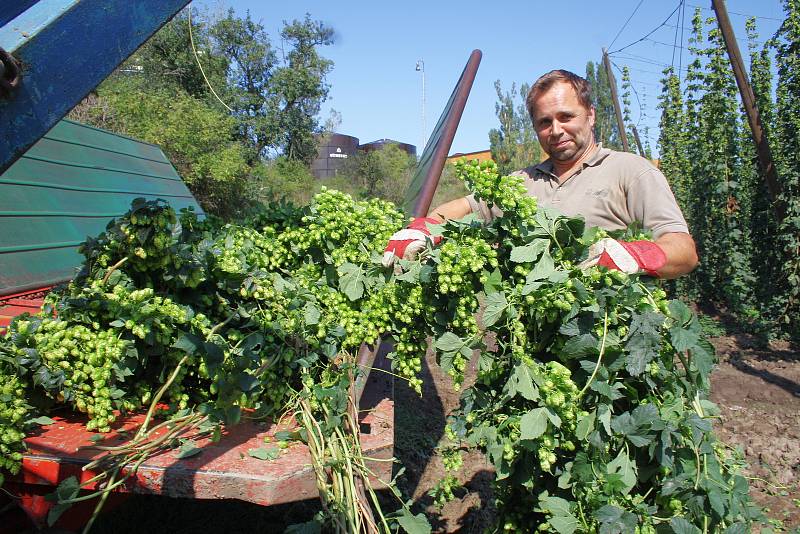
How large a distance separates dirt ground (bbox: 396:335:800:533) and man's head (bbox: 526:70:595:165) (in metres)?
1.68

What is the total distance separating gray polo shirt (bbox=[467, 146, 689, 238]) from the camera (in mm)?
2295

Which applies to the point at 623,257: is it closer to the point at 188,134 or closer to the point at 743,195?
the point at 743,195

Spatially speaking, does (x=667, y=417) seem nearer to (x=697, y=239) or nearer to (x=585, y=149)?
(x=585, y=149)

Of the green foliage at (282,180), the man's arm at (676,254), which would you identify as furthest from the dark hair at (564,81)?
the green foliage at (282,180)

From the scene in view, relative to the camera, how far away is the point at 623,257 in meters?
1.72

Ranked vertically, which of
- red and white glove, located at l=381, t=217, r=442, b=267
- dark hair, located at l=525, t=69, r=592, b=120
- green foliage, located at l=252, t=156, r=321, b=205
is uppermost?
green foliage, located at l=252, t=156, r=321, b=205

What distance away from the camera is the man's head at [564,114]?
2.59m

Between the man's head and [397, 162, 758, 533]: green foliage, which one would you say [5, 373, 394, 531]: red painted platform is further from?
the man's head

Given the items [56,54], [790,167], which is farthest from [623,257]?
[790,167]

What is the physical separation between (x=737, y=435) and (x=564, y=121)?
11.4 ft

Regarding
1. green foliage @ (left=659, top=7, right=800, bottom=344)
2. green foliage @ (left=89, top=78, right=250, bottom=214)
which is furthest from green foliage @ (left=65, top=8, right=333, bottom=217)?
green foliage @ (left=659, top=7, right=800, bottom=344)

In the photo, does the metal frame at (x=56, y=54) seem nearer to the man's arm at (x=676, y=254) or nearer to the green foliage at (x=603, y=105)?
the man's arm at (x=676, y=254)

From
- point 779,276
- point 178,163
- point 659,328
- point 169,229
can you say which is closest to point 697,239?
point 779,276

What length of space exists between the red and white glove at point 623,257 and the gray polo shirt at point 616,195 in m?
0.48
